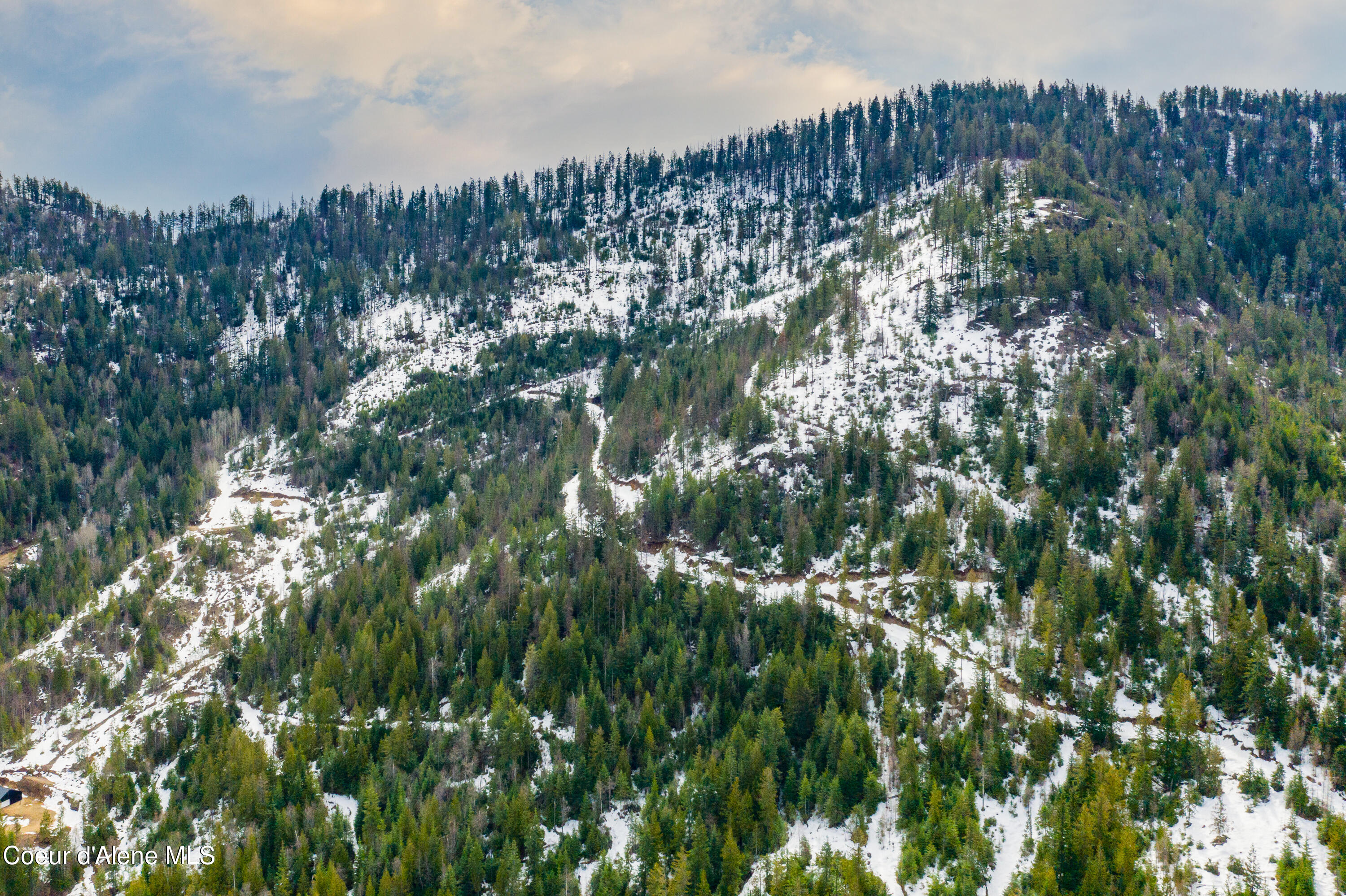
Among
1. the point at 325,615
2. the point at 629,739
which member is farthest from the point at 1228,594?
the point at 325,615

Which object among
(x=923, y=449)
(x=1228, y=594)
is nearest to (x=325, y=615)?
(x=923, y=449)

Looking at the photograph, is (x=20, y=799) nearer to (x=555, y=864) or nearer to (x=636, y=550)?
(x=555, y=864)

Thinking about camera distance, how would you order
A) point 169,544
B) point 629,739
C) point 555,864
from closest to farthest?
point 555,864, point 629,739, point 169,544

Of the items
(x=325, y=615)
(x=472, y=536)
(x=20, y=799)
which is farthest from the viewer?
(x=472, y=536)

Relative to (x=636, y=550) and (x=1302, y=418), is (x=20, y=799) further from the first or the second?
(x=1302, y=418)

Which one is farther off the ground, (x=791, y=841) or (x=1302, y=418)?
(x=1302, y=418)

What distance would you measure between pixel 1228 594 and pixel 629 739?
84.9 meters

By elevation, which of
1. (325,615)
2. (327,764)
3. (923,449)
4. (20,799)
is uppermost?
(923,449)

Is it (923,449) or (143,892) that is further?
(923,449)

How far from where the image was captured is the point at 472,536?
16888cm

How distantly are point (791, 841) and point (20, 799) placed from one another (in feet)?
364

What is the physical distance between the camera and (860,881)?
3533 inches

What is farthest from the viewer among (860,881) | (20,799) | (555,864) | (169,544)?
(169,544)

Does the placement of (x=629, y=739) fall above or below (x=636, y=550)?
below
